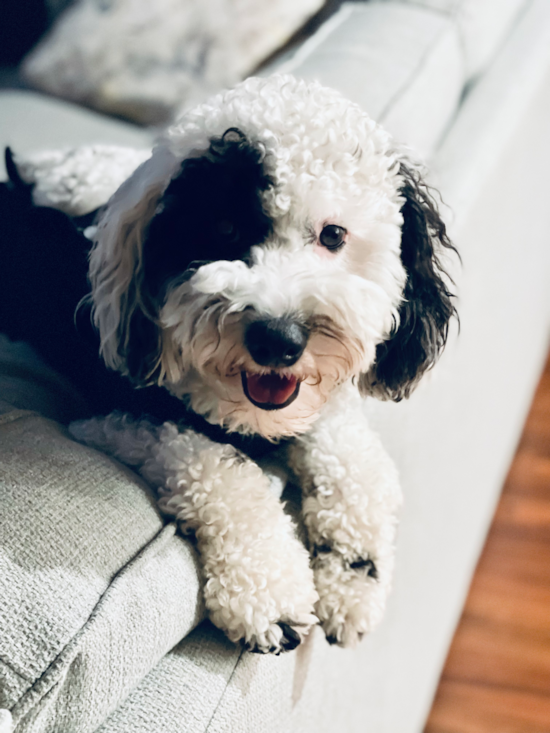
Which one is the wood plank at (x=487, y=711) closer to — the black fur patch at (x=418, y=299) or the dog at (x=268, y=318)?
the dog at (x=268, y=318)

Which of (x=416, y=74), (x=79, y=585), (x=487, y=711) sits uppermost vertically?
(x=416, y=74)

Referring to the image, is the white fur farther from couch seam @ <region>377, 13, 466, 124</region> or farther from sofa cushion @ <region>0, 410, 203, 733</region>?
couch seam @ <region>377, 13, 466, 124</region>

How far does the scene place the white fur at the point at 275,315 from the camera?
759 mm

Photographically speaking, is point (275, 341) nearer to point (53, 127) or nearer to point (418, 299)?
point (418, 299)

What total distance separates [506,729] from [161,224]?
4.56ft

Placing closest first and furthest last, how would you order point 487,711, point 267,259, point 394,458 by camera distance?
point 267,259 → point 394,458 → point 487,711

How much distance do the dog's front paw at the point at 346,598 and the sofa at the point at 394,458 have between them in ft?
0.11

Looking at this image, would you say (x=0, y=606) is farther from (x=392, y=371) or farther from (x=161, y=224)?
(x=392, y=371)

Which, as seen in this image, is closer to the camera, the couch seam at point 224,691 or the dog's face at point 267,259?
the couch seam at point 224,691

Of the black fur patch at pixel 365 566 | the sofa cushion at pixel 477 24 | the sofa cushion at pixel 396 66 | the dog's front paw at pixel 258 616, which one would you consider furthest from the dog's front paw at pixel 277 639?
the sofa cushion at pixel 477 24

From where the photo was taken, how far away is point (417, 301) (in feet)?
2.89

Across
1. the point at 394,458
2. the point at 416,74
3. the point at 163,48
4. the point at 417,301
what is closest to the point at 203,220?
the point at 417,301

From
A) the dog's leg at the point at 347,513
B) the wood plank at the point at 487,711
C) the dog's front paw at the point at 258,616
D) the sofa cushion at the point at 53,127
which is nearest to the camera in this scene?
the dog's front paw at the point at 258,616

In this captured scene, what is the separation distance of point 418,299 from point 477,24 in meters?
1.13
